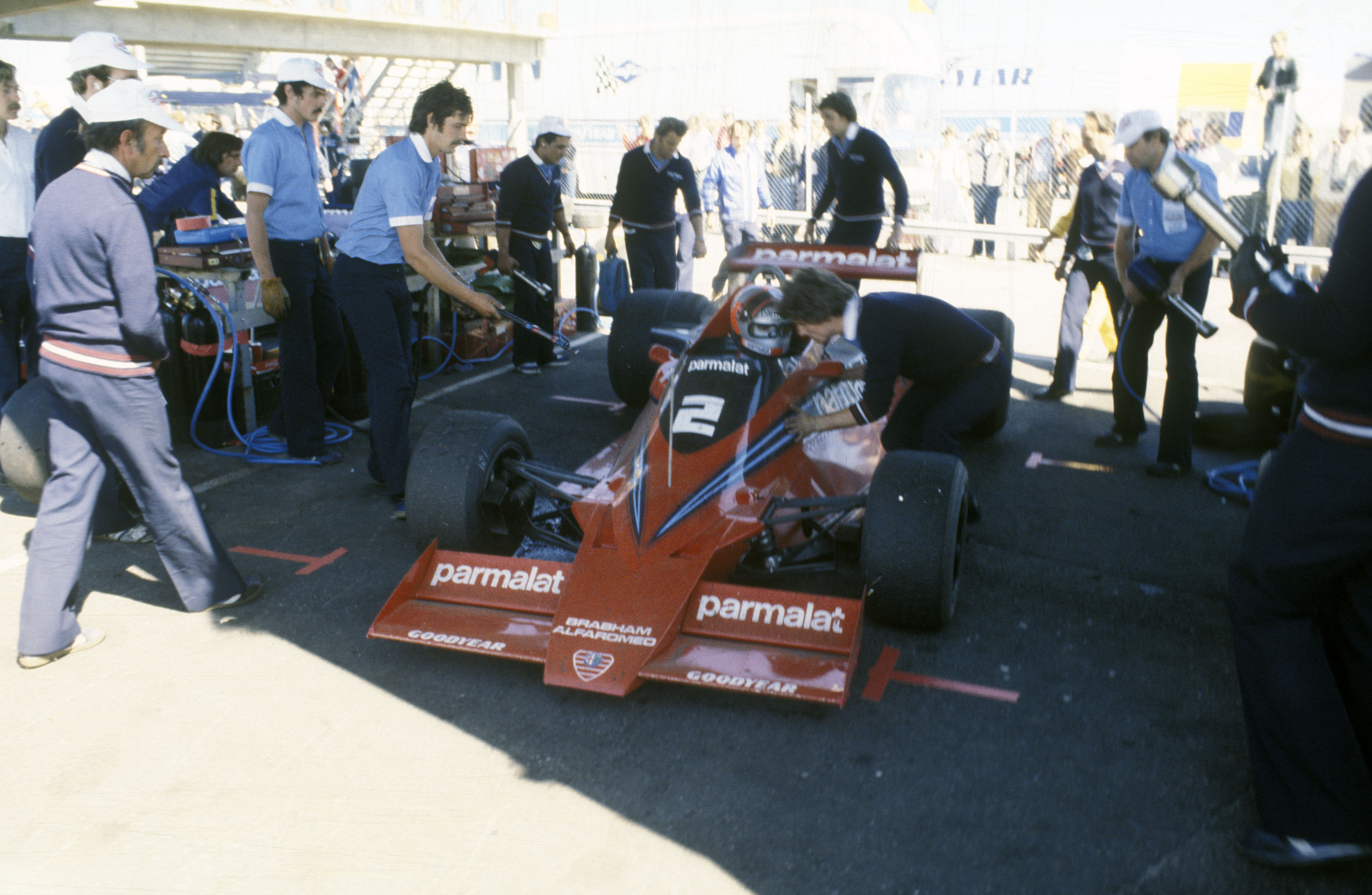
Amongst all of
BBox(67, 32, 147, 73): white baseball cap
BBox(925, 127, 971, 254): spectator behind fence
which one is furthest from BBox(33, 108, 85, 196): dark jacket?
BBox(925, 127, 971, 254): spectator behind fence

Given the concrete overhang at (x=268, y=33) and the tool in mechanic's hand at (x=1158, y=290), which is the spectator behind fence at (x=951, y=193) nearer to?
the tool in mechanic's hand at (x=1158, y=290)

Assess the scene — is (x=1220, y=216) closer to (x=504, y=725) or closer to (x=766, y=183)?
(x=504, y=725)

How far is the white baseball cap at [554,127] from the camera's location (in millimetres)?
7602

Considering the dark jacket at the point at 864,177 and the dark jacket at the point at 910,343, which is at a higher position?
the dark jacket at the point at 864,177

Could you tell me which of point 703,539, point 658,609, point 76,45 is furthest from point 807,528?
point 76,45

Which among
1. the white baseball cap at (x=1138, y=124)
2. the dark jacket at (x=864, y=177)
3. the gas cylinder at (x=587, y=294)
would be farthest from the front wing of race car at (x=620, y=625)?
the gas cylinder at (x=587, y=294)

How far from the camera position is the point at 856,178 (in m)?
7.26

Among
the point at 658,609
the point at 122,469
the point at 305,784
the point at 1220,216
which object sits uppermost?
the point at 1220,216

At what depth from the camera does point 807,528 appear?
4250 millimetres

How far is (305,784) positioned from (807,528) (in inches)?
84.6

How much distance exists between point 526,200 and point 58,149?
3.17 meters

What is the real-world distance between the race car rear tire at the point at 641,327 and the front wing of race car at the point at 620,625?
10.0ft

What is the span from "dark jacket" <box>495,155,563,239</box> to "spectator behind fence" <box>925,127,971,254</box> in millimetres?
6802

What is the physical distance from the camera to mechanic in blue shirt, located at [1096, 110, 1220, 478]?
515cm
